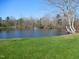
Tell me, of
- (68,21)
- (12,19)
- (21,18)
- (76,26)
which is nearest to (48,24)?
(76,26)

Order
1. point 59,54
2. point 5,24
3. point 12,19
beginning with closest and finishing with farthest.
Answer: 1. point 59,54
2. point 5,24
3. point 12,19

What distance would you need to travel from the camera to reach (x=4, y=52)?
21.6 feet

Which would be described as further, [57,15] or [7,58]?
[57,15]

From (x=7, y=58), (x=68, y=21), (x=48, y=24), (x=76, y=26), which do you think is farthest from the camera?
(x=48, y=24)

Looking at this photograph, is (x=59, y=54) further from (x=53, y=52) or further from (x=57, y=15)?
(x=57, y=15)

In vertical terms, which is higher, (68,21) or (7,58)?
(68,21)

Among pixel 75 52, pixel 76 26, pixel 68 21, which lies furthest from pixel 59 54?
pixel 76 26

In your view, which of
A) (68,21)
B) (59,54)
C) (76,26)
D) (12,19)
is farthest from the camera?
(12,19)

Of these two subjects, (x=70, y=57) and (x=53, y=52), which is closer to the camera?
(x=70, y=57)

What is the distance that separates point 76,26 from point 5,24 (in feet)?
99.4

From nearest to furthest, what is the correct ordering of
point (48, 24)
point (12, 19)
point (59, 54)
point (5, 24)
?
1. point (59, 54)
2. point (48, 24)
3. point (5, 24)
4. point (12, 19)

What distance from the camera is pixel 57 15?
1992cm

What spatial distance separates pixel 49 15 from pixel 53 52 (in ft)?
43.5

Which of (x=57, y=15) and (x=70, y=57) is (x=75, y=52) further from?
(x=57, y=15)
